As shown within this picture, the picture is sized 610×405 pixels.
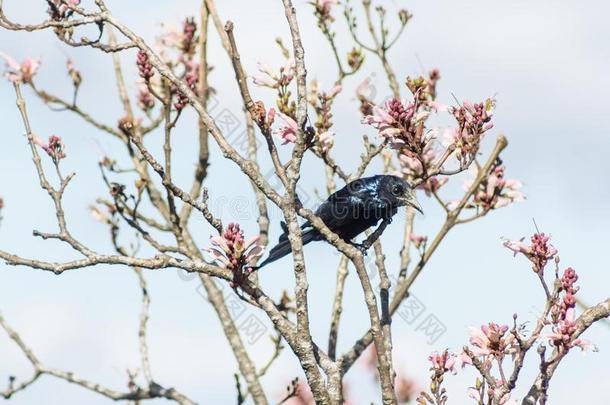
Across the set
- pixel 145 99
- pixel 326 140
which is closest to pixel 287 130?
pixel 326 140

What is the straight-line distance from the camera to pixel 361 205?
8.98 meters

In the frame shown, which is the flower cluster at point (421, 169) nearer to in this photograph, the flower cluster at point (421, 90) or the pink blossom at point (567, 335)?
the flower cluster at point (421, 90)

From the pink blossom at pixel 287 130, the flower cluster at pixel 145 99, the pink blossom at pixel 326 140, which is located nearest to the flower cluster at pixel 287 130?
the pink blossom at pixel 287 130

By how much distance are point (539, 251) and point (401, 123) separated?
123cm

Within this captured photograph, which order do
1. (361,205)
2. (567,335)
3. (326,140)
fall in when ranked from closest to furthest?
(567,335)
(326,140)
(361,205)

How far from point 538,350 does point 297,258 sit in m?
1.42

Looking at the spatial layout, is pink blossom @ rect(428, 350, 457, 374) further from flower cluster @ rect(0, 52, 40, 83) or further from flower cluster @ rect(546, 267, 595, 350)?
flower cluster @ rect(0, 52, 40, 83)

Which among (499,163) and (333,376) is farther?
(499,163)

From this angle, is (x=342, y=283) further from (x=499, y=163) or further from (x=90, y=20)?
(x=90, y=20)

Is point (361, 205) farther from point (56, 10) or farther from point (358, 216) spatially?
point (56, 10)

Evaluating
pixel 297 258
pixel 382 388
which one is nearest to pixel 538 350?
pixel 382 388

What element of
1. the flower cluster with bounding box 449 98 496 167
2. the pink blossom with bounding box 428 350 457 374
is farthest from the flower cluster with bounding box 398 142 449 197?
the pink blossom with bounding box 428 350 457 374

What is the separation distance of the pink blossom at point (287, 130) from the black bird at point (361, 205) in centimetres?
264

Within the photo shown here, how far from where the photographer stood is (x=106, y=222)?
962cm
